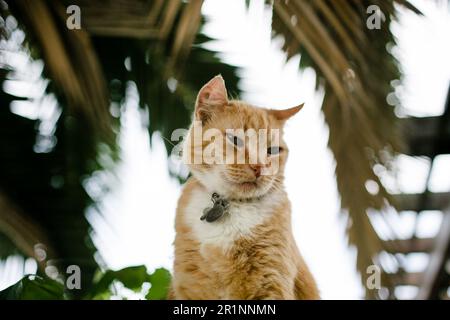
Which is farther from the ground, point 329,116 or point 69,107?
point 69,107

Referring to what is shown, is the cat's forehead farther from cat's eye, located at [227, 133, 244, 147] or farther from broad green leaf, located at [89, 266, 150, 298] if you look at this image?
broad green leaf, located at [89, 266, 150, 298]

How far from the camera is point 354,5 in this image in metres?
1.86

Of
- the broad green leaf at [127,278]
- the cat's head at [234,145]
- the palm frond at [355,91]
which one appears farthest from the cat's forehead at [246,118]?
the palm frond at [355,91]

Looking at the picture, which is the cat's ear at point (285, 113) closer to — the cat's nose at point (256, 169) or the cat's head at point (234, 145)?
the cat's head at point (234, 145)

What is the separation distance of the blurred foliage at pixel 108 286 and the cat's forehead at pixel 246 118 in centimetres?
35

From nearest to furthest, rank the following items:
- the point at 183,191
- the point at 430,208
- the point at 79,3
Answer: the point at 183,191 → the point at 79,3 → the point at 430,208

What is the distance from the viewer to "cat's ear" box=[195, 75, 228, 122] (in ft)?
4.09

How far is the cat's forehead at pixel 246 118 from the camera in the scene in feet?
4.38

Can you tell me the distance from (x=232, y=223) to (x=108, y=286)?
330 millimetres

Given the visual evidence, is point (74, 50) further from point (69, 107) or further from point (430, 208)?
point (430, 208)

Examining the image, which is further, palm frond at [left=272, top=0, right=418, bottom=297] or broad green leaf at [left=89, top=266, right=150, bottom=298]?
palm frond at [left=272, top=0, right=418, bottom=297]

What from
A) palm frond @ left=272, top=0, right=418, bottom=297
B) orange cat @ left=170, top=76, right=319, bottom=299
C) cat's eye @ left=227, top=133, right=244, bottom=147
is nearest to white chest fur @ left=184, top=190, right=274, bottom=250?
orange cat @ left=170, top=76, right=319, bottom=299
